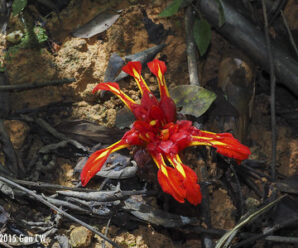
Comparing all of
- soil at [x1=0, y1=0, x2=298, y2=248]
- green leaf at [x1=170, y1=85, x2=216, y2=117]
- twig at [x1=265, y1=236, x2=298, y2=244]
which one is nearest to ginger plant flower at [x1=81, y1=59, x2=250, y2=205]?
green leaf at [x1=170, y1=85, x2=216, y2=117]

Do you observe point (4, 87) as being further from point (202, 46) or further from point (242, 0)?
point (242, 0)

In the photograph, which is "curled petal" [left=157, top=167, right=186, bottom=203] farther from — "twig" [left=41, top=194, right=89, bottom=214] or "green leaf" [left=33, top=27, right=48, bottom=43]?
"green leaf" [left=33, top=27, right=48, bottom=43]

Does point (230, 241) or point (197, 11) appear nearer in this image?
point (230, 241)

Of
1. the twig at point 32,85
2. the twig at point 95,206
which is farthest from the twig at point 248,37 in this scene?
the twig at point 95,206

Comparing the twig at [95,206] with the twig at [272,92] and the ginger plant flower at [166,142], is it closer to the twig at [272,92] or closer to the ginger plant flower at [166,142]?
the ginger plant flower at [166,142]

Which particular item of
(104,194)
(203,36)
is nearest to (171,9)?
(203,36)

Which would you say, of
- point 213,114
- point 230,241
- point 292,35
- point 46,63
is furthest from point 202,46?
point 230,241
